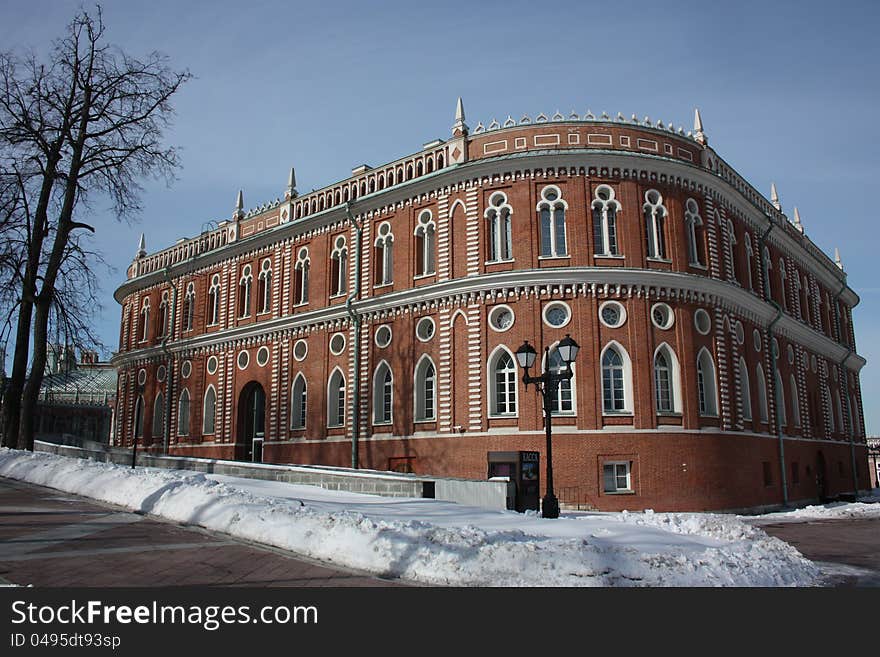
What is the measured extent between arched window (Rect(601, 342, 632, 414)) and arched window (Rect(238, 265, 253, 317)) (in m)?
20.6

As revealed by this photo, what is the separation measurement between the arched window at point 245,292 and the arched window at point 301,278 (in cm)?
394

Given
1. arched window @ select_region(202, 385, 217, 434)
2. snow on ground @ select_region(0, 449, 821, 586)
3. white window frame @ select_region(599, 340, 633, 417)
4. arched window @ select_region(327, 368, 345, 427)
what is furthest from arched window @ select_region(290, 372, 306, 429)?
snow on ground @ select_region(0, 449, 821, 586)

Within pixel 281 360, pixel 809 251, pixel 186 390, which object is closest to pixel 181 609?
pixel 281 360

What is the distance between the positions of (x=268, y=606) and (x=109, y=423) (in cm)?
7408

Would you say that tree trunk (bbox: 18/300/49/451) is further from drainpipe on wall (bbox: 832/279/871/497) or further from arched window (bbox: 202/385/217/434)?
drainpipe on wall (bbox: 832/279/871/497)

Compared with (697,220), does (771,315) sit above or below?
below

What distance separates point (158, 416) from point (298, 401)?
13.4 metres

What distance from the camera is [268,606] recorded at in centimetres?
750

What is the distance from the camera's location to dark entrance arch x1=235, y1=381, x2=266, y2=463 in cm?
3809

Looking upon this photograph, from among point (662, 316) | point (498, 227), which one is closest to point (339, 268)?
point (498, 227)

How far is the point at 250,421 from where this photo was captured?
38.9 metres

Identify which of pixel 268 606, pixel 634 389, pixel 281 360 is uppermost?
pixel 281 360

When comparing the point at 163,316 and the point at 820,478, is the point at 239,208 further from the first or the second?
the point at 820,478

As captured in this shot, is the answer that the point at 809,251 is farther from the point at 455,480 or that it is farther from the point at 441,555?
the point at 441,555
